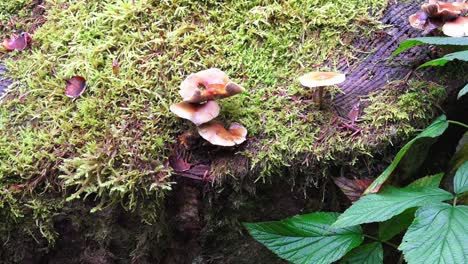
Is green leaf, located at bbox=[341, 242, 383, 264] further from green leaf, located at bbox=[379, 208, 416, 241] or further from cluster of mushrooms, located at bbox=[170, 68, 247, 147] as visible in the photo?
cluster of mushrooms, located at bbox=[170, 68, 247, 147]

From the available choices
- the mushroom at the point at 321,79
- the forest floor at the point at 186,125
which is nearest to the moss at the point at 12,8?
the forest floor at the point at 186,125

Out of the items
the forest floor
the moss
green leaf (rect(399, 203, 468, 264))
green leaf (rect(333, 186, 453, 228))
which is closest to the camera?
green leaf (rect(399, 203, 468, 264))

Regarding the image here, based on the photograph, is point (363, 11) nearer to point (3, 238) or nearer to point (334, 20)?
point (334, 20)

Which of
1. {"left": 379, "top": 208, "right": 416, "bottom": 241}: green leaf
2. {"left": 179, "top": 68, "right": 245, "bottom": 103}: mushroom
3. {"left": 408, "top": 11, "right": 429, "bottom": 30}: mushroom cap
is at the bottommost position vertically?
{"left": 379, "top": 208, "right": 416, "bottom": 241}: green leaf

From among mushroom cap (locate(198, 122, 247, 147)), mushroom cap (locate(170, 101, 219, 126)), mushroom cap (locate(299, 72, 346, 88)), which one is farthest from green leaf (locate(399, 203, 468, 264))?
mushroom cap (locate(170, 101, 219, 126))

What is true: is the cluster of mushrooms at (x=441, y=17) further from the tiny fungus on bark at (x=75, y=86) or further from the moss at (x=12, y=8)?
the moss at (x=12, y=8)
